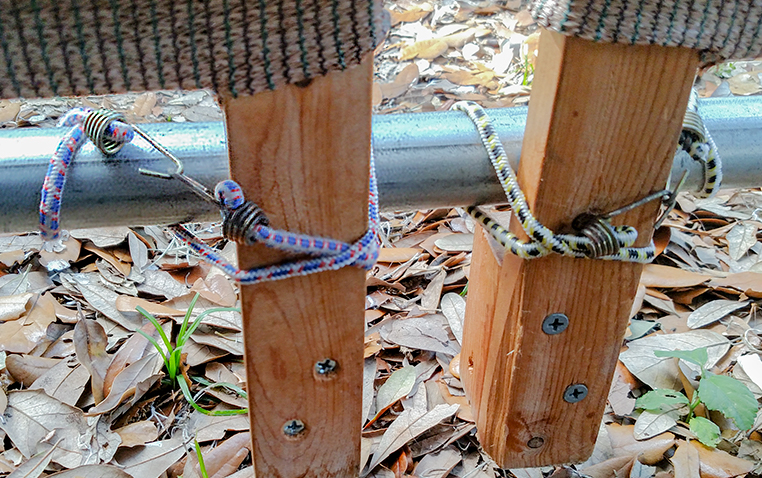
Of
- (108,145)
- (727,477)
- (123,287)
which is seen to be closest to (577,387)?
(727,477)

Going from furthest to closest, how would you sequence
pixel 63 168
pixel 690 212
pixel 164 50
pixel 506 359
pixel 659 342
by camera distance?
pixel 690 212 → pixel 659 342 → pixel 506 359 → pixel 63 168 → pixel 164 50

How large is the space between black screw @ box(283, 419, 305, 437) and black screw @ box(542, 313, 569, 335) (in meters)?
0.38

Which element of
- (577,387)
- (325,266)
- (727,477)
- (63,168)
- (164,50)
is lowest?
(727,477)

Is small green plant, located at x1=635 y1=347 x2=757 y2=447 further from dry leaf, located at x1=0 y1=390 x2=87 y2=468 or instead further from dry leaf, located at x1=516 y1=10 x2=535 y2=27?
dry leaf, located at x1=516 y1=10 x2=535 y2=27

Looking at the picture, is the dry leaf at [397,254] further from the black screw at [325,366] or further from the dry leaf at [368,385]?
the black screw at [325,366]

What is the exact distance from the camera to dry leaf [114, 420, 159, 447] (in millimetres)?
1254

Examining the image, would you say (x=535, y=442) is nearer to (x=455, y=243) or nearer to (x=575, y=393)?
(x=575, y=393)

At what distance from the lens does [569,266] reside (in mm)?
916

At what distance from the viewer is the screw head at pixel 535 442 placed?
1.08 m

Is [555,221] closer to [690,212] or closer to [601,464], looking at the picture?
[601,464]

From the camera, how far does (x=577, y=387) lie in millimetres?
1036

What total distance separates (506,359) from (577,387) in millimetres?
129

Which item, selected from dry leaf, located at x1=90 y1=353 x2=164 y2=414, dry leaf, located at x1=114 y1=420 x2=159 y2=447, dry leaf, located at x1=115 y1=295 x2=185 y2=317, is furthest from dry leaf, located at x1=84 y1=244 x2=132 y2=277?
dry leaf, located at x1=114 y1=420 x2=159 y2=447

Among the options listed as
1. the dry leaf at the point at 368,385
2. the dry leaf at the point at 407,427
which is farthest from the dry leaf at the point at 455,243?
the dry leaf at the point at 407,427
